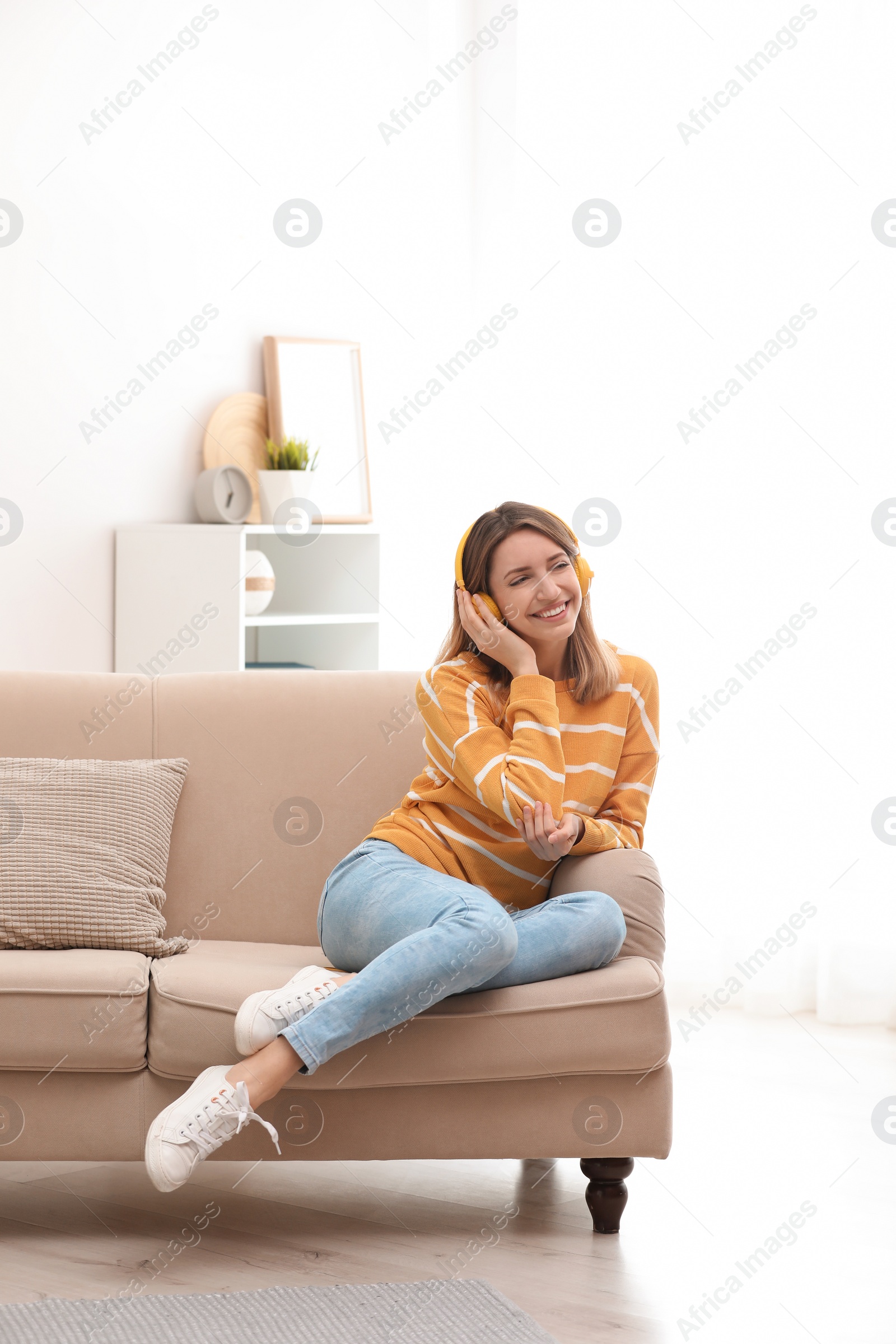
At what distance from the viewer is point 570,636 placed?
233 centimetres

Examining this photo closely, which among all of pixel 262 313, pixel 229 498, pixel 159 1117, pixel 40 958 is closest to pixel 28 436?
pixel 229 498

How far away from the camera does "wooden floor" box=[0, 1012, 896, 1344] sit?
1.88 meters

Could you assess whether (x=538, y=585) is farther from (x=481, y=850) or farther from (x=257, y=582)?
(x=257, y=582)

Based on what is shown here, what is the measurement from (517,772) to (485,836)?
0.16m

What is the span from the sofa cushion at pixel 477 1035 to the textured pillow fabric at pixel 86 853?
238 millimetres

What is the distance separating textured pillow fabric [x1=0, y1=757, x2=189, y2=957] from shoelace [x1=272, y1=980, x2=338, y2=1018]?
0.41 m

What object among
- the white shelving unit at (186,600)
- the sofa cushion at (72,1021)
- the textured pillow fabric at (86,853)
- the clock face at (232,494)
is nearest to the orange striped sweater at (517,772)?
the textured pillow fabric at (86,853)

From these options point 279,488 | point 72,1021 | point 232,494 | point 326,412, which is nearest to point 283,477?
point 279,488

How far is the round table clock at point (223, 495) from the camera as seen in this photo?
11.5 feet

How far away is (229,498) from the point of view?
3.55 meters

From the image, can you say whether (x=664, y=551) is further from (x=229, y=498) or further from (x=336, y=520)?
(x=229, y=498)

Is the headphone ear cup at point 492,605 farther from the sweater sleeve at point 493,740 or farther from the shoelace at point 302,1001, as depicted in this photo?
the shoelace at point 302,1001

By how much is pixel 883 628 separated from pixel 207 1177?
1992 millimetres

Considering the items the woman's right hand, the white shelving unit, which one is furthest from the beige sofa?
the white shelving unit
